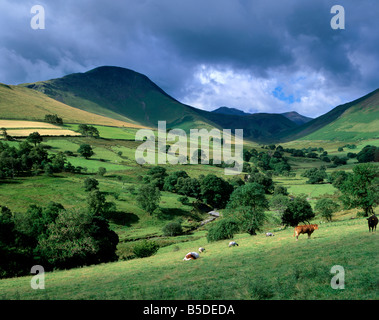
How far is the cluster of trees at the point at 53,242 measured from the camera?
3581 centimetres

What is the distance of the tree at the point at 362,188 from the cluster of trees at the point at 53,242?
165 feet

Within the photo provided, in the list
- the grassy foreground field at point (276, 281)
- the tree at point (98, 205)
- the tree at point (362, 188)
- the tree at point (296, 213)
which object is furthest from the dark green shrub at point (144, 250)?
the tree at point (362, 188)

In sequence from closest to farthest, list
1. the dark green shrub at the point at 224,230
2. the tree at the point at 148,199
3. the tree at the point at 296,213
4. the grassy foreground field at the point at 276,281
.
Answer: the grassy foreground field at the point at 276,281 → the dark green shrub at the point at 224,230 → the tree at the point at 296,213 → the tree at the point at 148,199

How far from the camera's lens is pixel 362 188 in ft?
167

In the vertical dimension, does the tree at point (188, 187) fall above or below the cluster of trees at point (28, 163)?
below

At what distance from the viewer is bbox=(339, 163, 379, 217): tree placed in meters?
49.5

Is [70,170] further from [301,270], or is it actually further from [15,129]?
[301,270]

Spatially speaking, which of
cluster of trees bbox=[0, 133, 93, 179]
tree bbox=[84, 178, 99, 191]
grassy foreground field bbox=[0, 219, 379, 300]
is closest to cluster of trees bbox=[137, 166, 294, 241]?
tree bbox=[84, 178, 99, 191]

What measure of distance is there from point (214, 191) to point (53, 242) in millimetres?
76560

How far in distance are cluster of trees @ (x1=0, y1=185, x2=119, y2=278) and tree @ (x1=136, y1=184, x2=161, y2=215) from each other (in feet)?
110

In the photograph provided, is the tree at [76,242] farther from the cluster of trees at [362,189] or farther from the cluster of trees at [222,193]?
the cluster of trees at [362,189]

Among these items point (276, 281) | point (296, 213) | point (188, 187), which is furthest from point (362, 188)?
point (188, 187)
